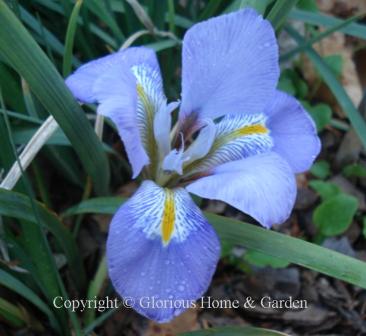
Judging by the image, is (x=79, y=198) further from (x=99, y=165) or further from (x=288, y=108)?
(x=288, y=108)

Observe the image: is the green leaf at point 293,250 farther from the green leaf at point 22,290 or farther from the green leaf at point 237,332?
the green leaf at point 22,290

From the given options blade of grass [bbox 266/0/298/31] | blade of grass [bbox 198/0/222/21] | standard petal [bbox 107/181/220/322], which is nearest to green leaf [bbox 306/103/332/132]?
blade of grass [bbox 198/0/222/21]

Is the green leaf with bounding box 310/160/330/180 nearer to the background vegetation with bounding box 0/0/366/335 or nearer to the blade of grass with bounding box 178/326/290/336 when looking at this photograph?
the background vegetation with bounding box 0/0/366/335

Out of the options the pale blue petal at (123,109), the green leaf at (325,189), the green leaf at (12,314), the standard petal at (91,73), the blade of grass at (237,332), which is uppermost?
the standard petal at (91,73)

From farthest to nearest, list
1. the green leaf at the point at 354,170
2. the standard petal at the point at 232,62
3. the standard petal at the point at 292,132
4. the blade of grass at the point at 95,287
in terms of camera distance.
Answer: the green leaf at the point at 354,170
the blade of grass at the point at 95,287
the standard petal at the point at 292,132
the standard petal at the point at 232,62

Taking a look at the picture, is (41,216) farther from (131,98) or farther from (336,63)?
(336,63)

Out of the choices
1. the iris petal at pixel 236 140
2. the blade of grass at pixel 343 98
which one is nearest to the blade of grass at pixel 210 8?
the blade of grass at pixel 343 98
